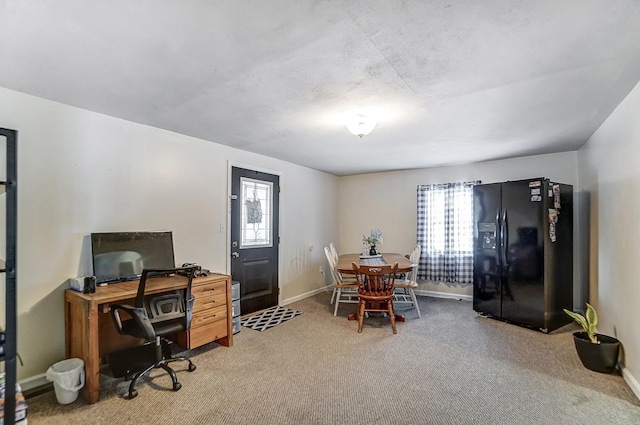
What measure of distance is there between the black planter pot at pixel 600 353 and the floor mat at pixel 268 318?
3.02 metres

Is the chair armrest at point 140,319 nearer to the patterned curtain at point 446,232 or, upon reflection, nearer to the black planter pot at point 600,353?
the black planter pot at point 600,353

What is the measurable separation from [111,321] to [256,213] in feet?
6.90

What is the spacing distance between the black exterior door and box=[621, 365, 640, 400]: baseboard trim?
3.79 m

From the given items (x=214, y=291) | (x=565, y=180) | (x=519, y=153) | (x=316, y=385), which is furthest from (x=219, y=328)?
(x=565, y=180)

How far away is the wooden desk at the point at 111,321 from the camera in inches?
89.6

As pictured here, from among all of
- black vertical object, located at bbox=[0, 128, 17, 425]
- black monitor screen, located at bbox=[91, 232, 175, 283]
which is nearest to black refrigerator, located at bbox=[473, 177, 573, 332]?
black monitor screen, located at bbox=[91, 232, 175, 283]

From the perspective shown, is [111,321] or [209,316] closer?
[111,321]

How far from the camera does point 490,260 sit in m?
4.04

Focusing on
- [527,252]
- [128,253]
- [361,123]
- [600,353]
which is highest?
[361,123]

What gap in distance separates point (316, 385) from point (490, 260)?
2.84 m

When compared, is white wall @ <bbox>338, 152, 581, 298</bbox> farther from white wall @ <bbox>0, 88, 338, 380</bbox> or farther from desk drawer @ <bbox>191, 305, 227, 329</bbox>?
desk drawer @ <bbox>191, 305, 227, 329</bbox>

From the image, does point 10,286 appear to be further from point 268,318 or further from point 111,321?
point 268,318

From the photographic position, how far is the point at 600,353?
2596 millimetres

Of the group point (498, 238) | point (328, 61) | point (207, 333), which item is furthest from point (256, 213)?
point (498, 238)
